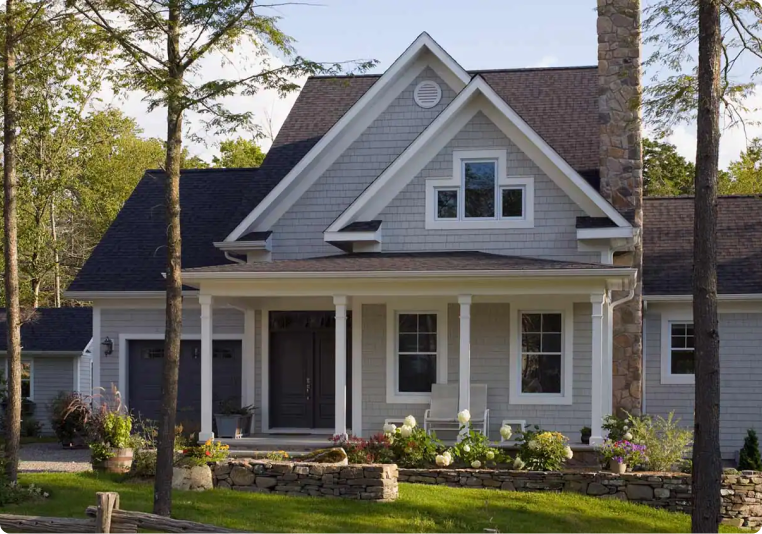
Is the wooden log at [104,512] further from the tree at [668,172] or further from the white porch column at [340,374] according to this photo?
the tree at [668,172]

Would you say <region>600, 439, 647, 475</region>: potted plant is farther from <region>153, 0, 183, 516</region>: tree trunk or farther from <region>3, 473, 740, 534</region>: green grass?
<region>153, 0, 183, 516</region>: tree trunk

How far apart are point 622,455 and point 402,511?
3800 millimetres

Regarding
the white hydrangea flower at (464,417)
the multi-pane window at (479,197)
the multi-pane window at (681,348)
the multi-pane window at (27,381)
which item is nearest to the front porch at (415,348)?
the white hydrangea flower at (464,417)

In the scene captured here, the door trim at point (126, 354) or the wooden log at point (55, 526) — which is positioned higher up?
the door trim at point (126, 354)

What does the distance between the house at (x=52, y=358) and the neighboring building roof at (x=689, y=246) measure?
1503 cm

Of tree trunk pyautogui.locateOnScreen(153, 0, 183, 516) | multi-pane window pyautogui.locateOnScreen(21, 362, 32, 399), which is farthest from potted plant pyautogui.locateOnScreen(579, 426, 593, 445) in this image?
multi-pane window pyautogui.locateOnScreen(21, 362, 32, 399)

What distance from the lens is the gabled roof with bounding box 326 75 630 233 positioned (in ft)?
56.3

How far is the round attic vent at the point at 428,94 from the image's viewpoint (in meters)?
19.1

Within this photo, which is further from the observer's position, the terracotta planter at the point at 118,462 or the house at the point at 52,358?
the house at the point at 52,358

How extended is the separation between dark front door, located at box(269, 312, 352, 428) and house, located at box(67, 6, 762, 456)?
32 millimetres

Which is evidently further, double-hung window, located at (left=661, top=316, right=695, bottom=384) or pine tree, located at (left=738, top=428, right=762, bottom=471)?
double-hung window, located at (left=661, top=316, right=695, bottom=384)

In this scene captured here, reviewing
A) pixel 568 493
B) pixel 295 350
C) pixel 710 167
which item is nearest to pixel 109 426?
pixel 295 350

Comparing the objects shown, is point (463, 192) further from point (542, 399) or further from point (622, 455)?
point (622, 455)

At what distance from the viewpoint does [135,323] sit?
784 inches
